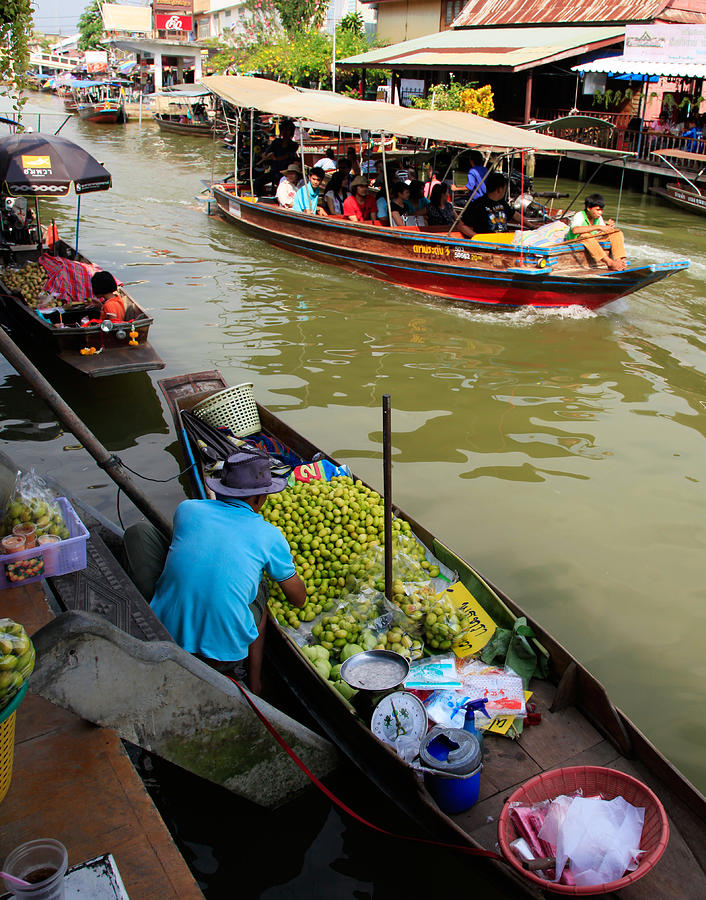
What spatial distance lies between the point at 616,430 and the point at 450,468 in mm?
2079

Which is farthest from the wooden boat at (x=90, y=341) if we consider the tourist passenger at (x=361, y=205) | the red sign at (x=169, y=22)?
the red sign at (x=169, y=22)

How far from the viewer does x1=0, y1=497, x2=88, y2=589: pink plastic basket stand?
10.7ft

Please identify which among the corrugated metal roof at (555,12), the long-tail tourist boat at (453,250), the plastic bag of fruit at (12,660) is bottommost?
the plastic bag of fruit at (12,660)

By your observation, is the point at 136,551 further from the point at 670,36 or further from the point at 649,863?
the point at 670,36

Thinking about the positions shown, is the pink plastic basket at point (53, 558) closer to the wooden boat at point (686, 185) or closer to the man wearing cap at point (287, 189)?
the man wearing cap at point (287, 189)

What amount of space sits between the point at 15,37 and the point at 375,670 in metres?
4.77

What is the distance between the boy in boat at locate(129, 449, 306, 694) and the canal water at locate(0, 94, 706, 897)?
3.07ft

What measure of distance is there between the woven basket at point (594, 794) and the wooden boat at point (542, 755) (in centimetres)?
12

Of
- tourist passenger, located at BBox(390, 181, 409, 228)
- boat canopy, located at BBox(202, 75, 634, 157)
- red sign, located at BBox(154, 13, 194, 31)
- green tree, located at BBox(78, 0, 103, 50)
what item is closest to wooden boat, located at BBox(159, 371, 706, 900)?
boat canopy, located at BBox(202, 75, 634, 157)

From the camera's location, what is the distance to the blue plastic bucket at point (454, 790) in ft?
10.2

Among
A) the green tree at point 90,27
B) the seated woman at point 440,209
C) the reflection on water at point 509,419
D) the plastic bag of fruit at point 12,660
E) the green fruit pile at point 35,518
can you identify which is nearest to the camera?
the plastic bag of fruit at point 12,660

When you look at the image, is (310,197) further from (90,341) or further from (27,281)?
(90,341)

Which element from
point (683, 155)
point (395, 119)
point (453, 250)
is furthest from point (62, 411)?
point (683, 155)

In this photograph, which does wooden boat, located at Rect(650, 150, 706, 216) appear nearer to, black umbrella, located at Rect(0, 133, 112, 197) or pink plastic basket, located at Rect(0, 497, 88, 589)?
black umbrella, located at Rect(0, 133, 112, 197)
